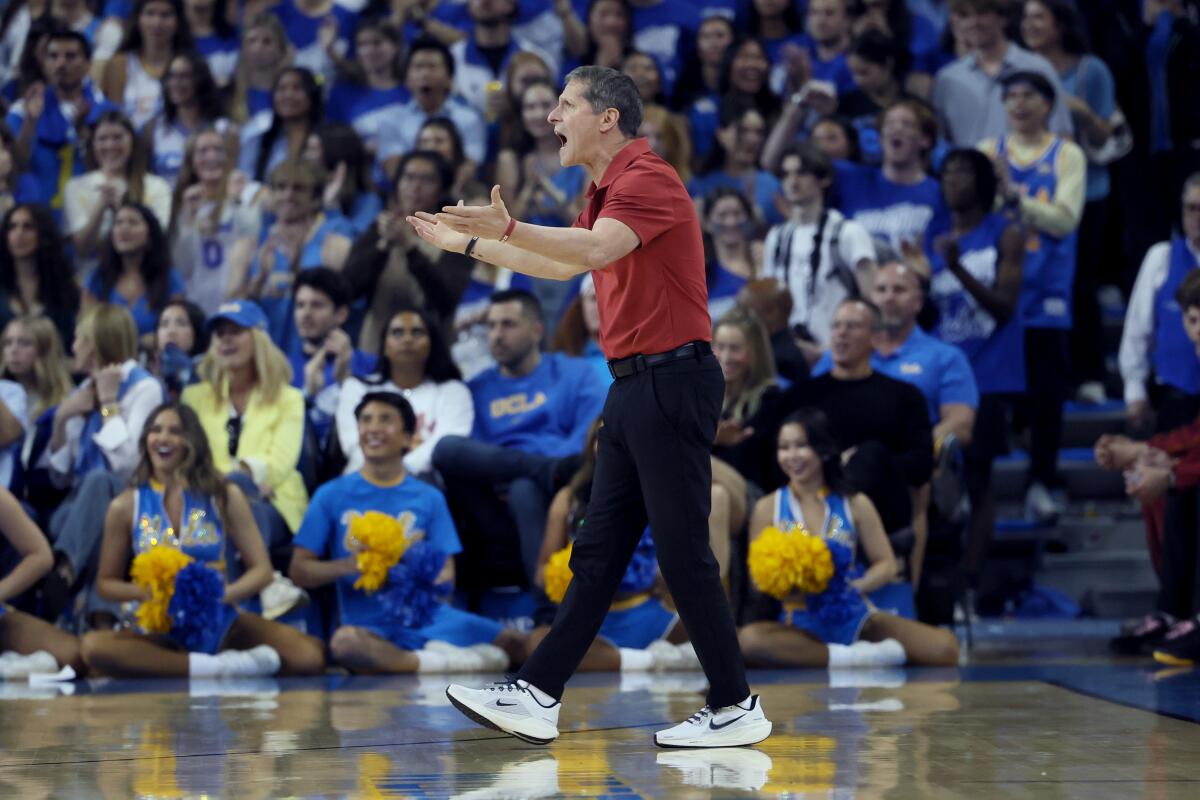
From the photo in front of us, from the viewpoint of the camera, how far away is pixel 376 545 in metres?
7.28

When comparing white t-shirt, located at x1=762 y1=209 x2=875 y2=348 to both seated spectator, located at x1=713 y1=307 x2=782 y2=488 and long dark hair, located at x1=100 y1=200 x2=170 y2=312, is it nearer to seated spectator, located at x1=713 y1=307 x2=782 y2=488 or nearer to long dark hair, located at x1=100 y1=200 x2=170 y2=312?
seated spectator, located at x1=713 y1=307 x2=782 y2=488

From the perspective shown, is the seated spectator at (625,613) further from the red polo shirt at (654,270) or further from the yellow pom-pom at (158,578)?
the red polo shirt at (654,270)

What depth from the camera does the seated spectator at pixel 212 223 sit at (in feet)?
33.3

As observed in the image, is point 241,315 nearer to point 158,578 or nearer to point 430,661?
point 158,578

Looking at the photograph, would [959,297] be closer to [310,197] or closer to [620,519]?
[310,197]

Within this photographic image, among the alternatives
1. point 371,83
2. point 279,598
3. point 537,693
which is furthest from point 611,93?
point 371,83

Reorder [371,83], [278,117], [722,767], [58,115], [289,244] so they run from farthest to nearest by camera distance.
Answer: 1. [371,83]
2. [58,115]
3. [278,117]
4. [289,244]
5. [722,767]


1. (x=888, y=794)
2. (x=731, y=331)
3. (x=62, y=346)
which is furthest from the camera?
(x=62, y=346)

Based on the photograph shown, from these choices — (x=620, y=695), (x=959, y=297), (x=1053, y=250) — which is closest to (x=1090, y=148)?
(x=1053, y=250)

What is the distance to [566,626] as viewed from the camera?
15.4 ft

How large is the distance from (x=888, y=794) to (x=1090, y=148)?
7.43 m

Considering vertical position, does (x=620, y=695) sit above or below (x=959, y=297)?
below

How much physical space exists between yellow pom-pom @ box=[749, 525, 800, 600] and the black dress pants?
96.4 inches

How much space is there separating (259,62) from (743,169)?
344 centimetres
